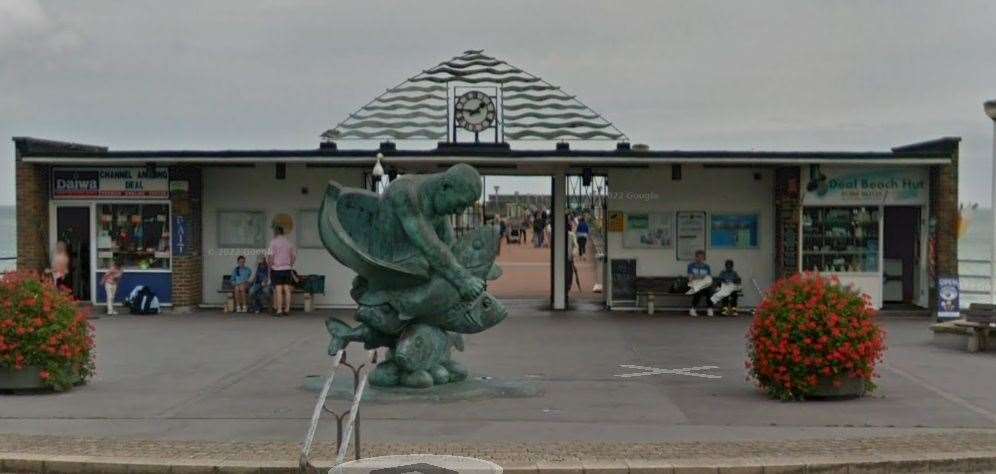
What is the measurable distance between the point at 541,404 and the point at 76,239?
46.5 feet

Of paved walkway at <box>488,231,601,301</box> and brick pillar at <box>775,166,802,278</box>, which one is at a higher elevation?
brick pillar at <box>775,166,802,278</box>

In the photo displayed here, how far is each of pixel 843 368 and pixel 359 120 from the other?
517 inches

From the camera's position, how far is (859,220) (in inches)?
832

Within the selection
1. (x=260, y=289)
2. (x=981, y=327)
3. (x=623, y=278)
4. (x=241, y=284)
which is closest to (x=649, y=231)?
(x=623, y=278)

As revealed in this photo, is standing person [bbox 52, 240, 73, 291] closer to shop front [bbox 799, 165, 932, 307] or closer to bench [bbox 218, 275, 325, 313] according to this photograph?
bench [bbox 218, 275, 325, 313]

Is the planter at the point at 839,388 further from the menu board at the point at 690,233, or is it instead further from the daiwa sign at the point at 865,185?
the menu board at the point at 690,233

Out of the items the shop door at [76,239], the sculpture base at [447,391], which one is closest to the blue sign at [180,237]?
the shop door at [76,239]

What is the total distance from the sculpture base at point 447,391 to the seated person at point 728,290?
9533 mm

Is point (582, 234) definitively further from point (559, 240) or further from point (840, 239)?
point (840, 239)

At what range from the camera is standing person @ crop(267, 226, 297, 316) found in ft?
67.7

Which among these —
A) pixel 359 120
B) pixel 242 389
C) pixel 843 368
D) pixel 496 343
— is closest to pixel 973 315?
pixel 843 368

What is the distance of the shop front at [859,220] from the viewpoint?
2078 cm

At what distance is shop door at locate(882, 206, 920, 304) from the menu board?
3.75 meters

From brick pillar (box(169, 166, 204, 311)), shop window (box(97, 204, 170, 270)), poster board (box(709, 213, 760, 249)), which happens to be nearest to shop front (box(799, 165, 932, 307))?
poster board (box(709, 213, 760, 249))
